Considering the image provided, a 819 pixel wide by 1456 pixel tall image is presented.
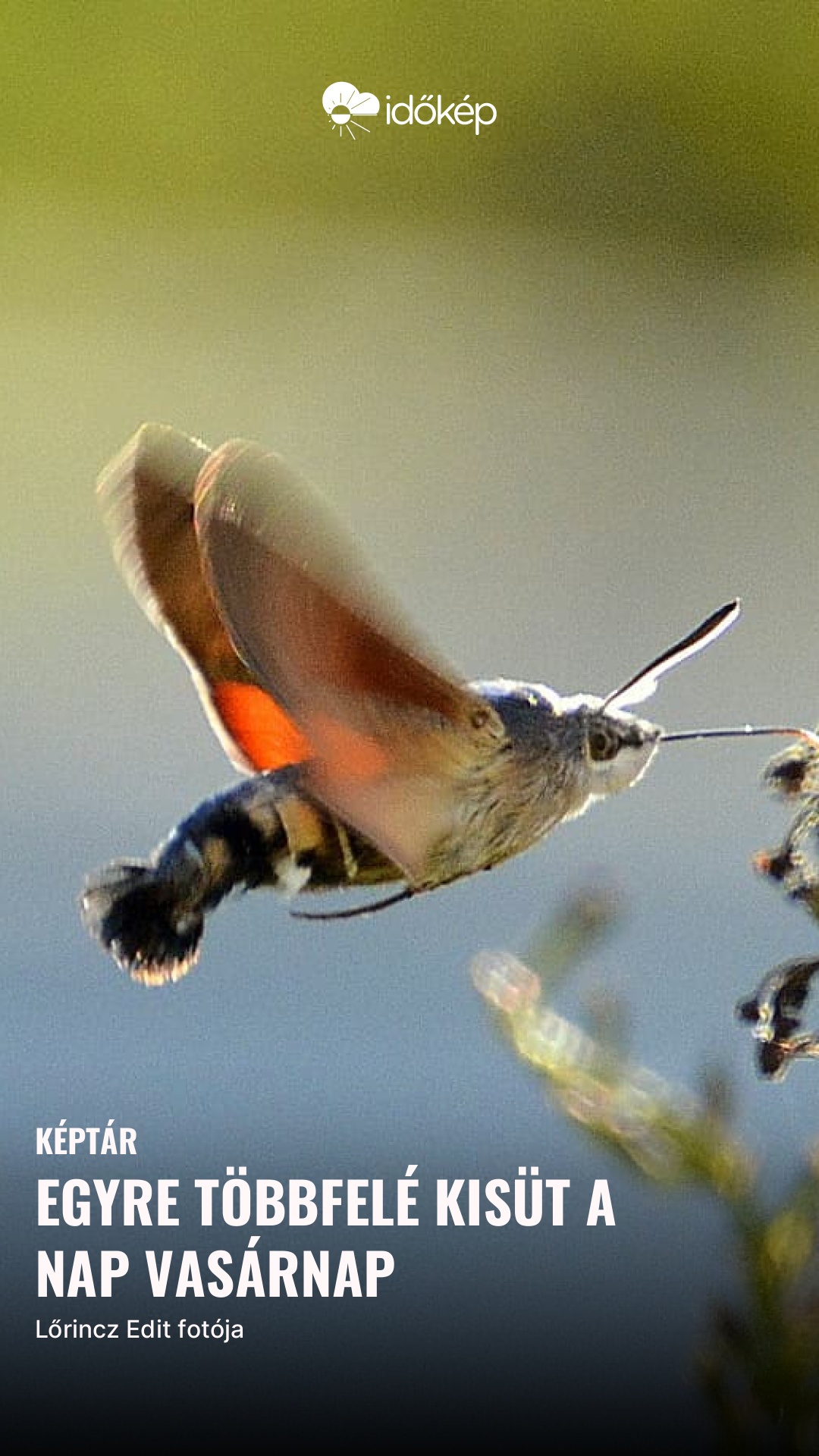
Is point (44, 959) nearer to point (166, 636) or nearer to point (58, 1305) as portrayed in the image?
point (58, 1305)

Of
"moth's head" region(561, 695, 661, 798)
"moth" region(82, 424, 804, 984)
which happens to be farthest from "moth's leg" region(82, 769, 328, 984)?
"moth's head" region(561, 695, 661, 798)

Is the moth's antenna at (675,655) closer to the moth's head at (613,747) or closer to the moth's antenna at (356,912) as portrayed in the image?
the moth's head at (613,747)

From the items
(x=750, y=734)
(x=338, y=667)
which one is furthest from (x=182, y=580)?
(x=750, y=734)

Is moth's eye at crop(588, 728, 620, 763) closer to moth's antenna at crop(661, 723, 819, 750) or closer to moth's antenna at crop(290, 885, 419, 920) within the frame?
moth's antenna at crop(661, 723, 819, 750)

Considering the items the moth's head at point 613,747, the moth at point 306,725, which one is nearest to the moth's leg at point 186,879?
the moth at point 306,725

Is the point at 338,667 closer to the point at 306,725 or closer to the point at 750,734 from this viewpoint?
the point at 306,725

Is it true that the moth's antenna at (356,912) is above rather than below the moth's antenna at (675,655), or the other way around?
below

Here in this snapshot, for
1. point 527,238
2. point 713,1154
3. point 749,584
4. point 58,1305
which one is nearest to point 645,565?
point 749,584
